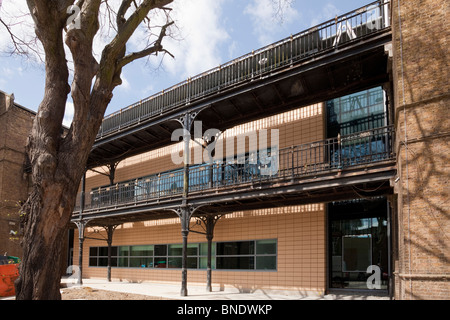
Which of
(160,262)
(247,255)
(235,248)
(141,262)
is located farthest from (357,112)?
(141,262)

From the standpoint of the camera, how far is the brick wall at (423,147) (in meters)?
7.59

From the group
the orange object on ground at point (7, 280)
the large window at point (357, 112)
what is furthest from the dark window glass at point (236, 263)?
the orange object on ground at point (7, 280)

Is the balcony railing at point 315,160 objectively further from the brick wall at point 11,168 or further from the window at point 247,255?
the brick wall at point 11,168

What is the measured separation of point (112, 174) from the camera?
21.2 meters

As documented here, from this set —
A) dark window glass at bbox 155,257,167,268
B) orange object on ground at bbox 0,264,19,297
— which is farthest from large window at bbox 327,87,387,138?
orange object on ground at bbox 0,264,19,297

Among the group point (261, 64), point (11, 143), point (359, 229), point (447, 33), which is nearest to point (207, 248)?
point (359, 229)

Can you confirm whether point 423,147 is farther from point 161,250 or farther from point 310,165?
point 161,250

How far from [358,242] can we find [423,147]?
553 centimetres

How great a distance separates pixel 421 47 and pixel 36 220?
8367 millimetres

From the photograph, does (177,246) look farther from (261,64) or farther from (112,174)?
(261,64)

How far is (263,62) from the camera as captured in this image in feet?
41.2

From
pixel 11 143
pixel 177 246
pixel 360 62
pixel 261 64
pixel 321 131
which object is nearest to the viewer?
pixel 360 62

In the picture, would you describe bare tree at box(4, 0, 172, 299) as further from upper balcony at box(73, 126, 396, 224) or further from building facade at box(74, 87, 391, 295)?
building facade at box(74, 87, 391, 295)

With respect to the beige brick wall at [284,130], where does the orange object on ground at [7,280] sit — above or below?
below
